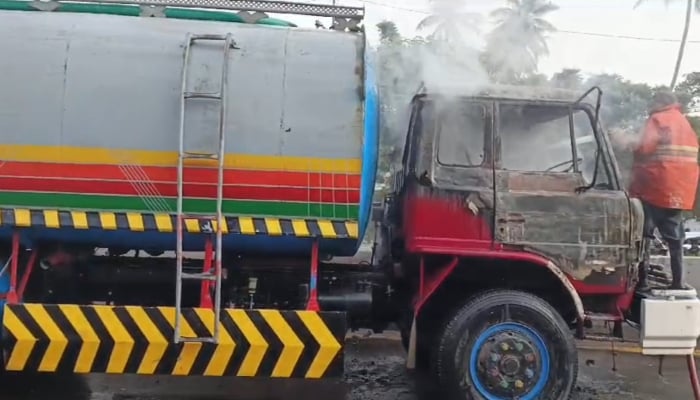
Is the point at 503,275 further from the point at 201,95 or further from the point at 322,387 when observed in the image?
the point at 201,95

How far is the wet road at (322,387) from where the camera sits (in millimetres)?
6348

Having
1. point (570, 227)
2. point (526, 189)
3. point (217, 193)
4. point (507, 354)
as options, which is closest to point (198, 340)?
point (217, 193)

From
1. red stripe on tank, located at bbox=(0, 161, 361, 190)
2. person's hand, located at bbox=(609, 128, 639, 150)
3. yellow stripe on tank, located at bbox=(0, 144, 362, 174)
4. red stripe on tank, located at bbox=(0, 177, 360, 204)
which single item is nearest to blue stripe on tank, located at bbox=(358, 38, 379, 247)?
red stripe on tank, located at bbox=(0, 177, 360, 204)

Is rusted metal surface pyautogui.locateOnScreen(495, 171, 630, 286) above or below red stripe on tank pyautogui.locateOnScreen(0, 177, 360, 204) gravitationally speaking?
below

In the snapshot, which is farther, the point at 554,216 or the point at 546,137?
the point at 546,137

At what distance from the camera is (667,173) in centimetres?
577

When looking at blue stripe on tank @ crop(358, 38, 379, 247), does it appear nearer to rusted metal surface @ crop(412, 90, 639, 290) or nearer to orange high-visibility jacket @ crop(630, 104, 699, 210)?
rusted metal surface @ crop(412, 90, 639, 290)

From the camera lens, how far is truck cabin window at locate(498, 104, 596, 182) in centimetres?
569

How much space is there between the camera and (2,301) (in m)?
5.41

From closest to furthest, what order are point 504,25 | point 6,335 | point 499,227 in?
point 6,335 → point 499,227 → point 504,25

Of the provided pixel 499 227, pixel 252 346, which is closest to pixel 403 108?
pixel 499 227

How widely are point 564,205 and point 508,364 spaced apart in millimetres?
1240

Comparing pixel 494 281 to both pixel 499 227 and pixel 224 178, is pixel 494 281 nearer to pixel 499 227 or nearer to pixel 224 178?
pixel 499 227

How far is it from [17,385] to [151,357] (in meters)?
2.02
